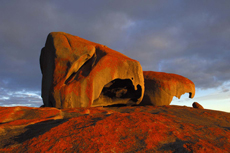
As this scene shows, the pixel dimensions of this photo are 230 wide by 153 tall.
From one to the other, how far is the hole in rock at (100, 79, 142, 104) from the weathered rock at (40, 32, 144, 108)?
91 cm

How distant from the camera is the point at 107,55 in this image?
9359 mm

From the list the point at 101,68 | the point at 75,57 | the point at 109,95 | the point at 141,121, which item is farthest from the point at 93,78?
the point at 141,121

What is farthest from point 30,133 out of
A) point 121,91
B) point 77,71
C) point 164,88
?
A: point 164,88

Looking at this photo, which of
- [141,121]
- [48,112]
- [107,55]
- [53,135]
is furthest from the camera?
[107,55]

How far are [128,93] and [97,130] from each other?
9.12 meters

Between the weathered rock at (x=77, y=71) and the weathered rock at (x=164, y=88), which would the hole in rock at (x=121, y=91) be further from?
the weathered rock at (x=164, y=88)

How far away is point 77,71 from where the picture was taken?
9.22 meters

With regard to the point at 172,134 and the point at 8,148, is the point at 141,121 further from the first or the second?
the point at 8,148

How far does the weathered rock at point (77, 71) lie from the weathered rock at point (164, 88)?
10.3 ft

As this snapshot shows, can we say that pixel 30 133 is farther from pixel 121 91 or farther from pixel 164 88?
pixel 164 88

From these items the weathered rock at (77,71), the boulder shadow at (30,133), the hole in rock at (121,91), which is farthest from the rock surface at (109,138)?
the hole in rock at (121,91)

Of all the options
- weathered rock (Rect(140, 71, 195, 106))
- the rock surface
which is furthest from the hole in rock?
the rock surface

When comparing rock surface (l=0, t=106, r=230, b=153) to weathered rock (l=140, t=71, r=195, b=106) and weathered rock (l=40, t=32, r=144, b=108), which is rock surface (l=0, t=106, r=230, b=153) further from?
weathered rock (l=140, t=71, r=195, b=106)

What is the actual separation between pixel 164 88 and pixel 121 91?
13.6ft
